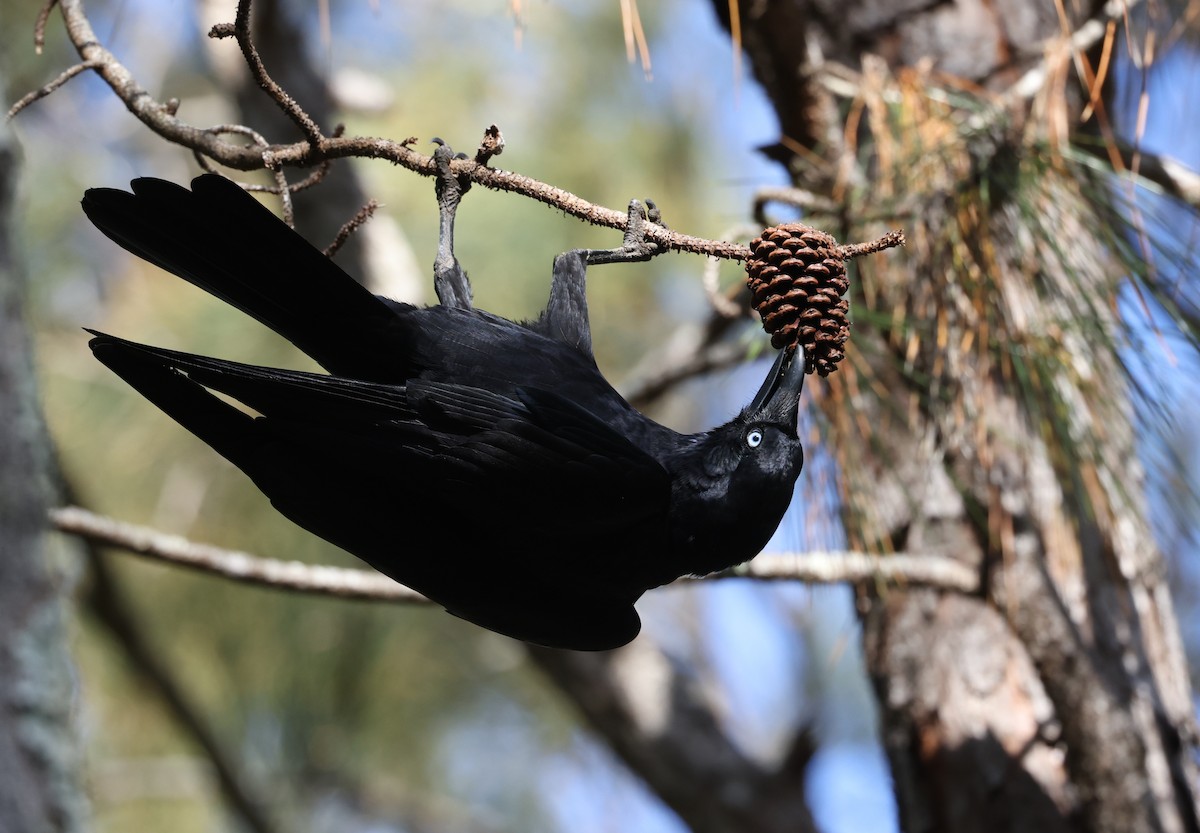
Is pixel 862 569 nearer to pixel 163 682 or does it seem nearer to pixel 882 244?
pixel 882 244

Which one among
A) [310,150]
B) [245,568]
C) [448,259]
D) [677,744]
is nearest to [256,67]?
[310,150]

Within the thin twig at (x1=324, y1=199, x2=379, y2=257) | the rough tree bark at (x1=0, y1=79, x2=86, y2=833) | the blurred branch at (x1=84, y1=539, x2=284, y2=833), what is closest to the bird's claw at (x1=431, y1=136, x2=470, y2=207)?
the thin twig at (x1=324, y1=199, x2=379, y2=257)

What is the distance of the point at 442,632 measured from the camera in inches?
229

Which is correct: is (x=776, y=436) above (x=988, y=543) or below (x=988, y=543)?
below

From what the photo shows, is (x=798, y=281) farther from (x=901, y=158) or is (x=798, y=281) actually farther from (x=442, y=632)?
(x=442, y=632)

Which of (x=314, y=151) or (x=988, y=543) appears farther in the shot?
(x=988, y=543)

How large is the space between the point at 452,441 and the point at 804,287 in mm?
694

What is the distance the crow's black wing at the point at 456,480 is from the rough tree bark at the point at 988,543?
0.67 meters

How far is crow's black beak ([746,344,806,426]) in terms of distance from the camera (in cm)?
208

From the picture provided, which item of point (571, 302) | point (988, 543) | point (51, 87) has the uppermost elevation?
point (571, 302)

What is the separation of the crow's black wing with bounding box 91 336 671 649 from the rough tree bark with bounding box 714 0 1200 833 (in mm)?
666

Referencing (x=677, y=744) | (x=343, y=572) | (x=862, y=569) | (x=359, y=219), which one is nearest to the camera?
(x=359, y=219)

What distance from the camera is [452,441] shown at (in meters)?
2.11

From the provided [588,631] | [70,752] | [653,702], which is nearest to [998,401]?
[588,631]
